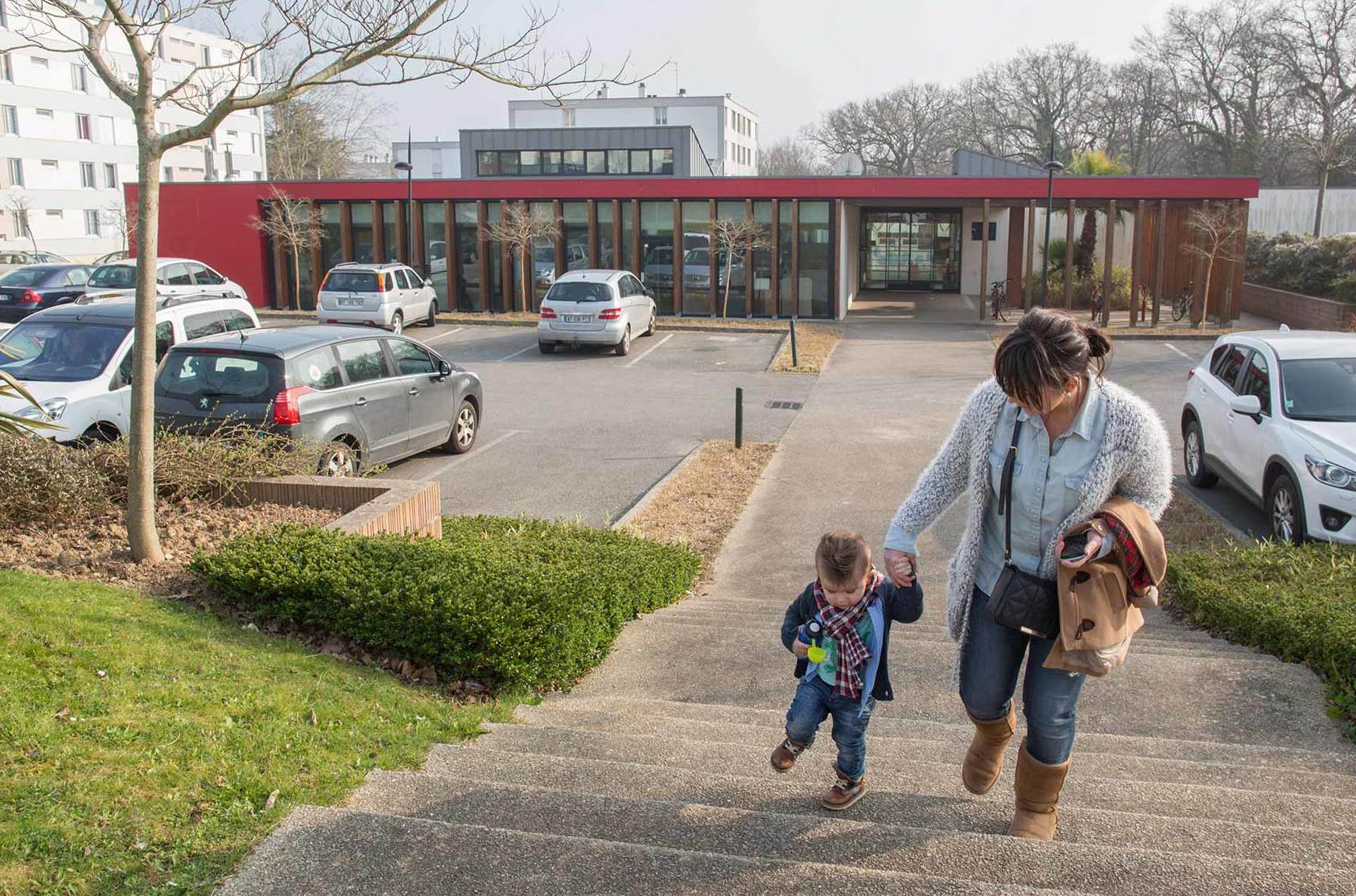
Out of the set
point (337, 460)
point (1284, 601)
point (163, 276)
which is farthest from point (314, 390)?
point (163, 276)

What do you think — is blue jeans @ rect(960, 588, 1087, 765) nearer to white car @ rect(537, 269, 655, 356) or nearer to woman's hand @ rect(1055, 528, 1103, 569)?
woman's hand @ rect(1055, 528, 1103, 569)

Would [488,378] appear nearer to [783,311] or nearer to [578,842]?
[783,311]

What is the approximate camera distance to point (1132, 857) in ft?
10.1

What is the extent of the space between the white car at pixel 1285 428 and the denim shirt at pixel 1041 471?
232 inches

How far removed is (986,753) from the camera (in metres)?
3.82

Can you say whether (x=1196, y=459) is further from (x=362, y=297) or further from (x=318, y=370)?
(x=362, y=297)

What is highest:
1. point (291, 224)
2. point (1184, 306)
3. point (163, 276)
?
point (291, 224)

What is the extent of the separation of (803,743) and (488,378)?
1633 cm

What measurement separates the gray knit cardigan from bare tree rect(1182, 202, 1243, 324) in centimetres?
2536

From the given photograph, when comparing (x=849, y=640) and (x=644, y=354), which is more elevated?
(x=849, y=640)

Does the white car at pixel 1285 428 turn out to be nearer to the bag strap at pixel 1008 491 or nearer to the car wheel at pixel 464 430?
the bag strap at pixel 1008 491

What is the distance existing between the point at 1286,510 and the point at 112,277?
23.7 metres

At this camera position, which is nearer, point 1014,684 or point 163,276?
point 1014,684

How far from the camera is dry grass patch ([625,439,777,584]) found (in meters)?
9.76
